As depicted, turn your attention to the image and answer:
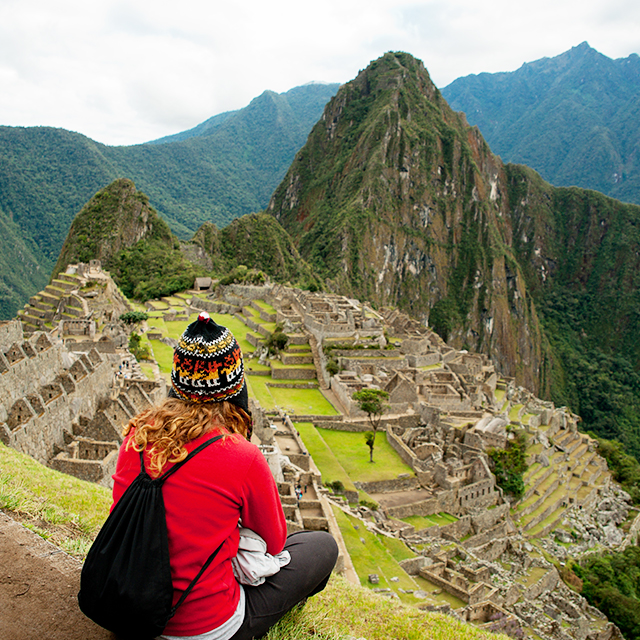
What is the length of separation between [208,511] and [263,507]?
403 mm

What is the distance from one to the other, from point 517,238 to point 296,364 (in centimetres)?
16827

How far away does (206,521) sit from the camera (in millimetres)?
3074

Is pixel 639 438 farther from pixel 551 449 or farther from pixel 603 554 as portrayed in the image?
pixel 603 554

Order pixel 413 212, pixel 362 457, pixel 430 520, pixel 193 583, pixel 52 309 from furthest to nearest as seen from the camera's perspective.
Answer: pixel 413 212 < pixel 52 309 < pixel 362 457 < pixel 430 520 < pixel 193 583

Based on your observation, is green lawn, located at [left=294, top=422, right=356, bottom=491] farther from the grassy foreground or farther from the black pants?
the black pants

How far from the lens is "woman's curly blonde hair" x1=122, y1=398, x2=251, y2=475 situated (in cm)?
306

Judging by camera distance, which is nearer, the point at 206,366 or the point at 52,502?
the point at 206,366

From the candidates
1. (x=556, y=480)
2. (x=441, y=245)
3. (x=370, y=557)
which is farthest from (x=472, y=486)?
(x=441, y=245)

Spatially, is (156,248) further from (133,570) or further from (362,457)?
(133,570)

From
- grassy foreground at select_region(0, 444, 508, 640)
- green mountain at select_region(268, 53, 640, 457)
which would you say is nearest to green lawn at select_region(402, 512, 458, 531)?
grassy foreground at select_region(0, 444, 508, 640)

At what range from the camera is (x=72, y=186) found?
101 m

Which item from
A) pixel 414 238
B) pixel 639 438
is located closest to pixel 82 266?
pixel 639 438

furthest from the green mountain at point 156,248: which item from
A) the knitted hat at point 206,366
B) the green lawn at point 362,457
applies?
the knitted hat at point 206,366

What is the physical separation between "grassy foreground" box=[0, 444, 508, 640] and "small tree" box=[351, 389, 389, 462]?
1855cm
